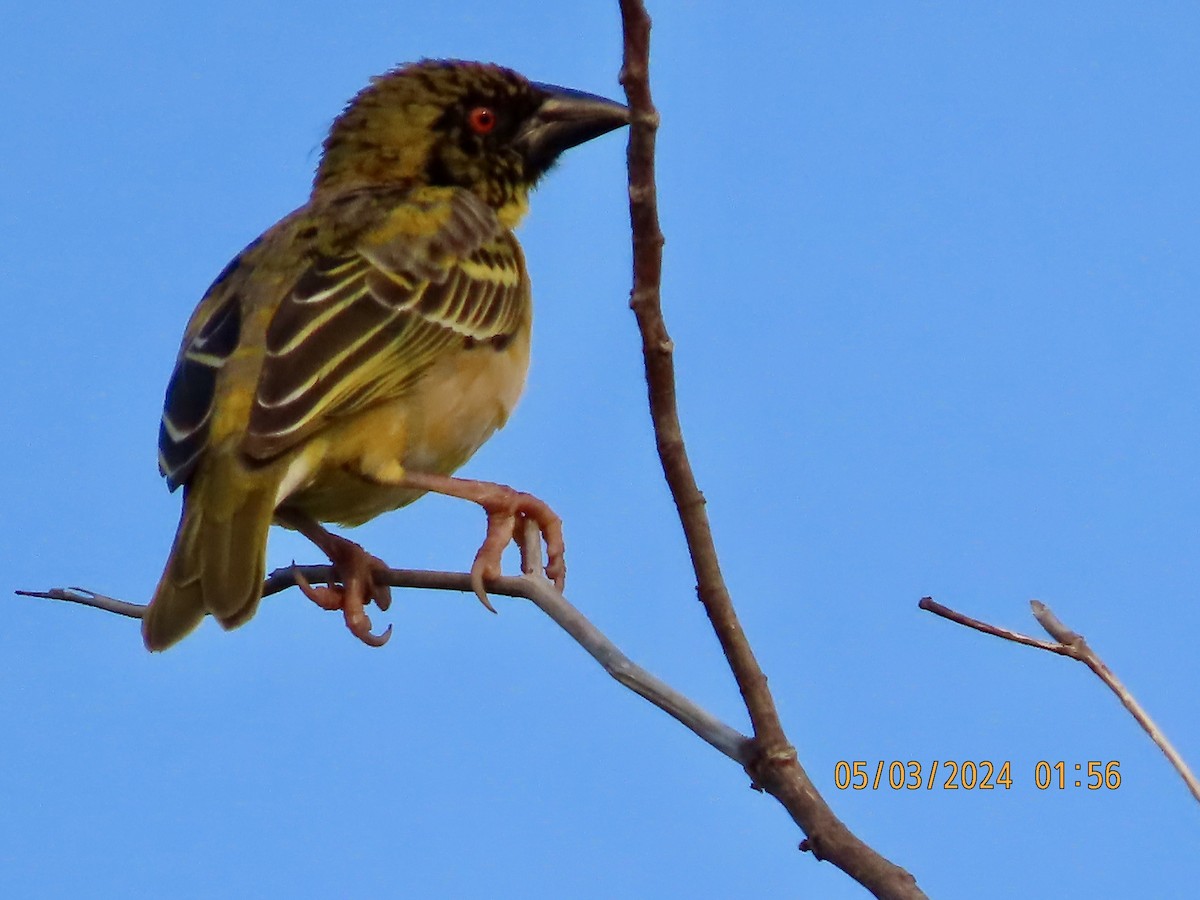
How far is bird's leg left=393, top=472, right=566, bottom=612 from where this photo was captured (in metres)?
4.66

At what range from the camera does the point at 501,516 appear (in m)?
4.87

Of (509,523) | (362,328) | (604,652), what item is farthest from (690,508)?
(362,328)

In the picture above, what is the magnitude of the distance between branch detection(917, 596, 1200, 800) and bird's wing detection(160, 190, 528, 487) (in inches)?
91.2

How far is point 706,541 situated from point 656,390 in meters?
0.30

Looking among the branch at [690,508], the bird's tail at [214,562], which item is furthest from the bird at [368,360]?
the branch at [690,508]

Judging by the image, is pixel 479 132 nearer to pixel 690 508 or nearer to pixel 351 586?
pixel 351 586


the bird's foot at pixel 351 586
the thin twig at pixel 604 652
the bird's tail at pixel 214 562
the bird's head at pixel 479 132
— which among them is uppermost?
the bird's head at pixel 479 132

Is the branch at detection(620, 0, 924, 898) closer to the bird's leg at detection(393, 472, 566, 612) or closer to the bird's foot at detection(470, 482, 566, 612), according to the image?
the bird's leg at detection(393, 472, 566, 612)

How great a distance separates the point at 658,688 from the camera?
9.77 ft

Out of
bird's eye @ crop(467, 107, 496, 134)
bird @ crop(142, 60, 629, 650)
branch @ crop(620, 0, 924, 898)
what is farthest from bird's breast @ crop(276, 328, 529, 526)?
branch @ crop(620, 0, 924, 898)

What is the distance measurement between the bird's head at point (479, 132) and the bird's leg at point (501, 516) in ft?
5.57

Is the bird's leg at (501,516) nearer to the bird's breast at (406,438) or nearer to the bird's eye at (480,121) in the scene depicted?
the bird's breast at (406,438)

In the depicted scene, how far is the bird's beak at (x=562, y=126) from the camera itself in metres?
6.53

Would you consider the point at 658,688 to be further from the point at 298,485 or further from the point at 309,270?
the point at 309,270
